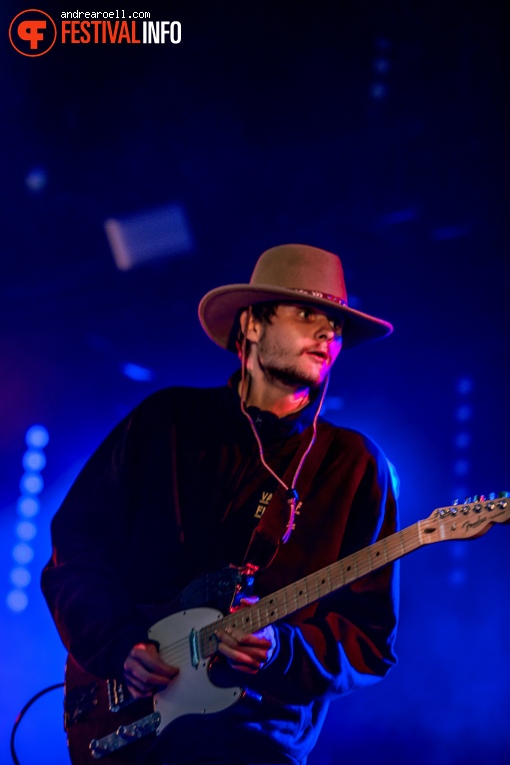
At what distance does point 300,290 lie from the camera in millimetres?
3082

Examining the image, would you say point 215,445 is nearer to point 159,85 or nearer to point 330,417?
point 330,417

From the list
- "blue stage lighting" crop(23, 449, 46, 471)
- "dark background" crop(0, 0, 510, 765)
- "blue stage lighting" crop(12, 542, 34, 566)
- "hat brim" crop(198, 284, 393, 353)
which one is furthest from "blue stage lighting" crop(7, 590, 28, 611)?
"hat brim" crop(198, 284, 393, 353)

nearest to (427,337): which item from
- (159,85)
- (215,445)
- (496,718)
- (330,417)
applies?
(330,417)

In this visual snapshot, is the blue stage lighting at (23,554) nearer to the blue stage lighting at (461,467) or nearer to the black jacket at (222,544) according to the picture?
the black jacket at (222,544)

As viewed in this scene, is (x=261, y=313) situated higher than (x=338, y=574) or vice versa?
(x=261, y=313)

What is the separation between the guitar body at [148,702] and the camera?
2594mm

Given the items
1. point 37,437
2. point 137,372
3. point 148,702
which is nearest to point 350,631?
point 148,702

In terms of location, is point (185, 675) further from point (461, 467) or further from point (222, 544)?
point (461, 467)

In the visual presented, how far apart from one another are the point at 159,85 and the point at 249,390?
5.56 ft

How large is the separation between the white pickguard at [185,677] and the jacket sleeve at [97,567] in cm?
9

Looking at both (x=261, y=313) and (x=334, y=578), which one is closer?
(x=334, y=578)

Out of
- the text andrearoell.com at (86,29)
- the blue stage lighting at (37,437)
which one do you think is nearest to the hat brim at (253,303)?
the blue stage lighting at (37,437)

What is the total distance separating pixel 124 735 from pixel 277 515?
0.85 metres

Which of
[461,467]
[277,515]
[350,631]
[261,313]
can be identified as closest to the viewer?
[350,631]
